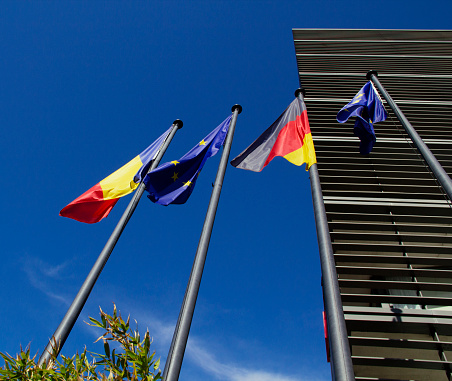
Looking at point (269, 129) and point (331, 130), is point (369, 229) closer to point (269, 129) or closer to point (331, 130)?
point (269, 129)

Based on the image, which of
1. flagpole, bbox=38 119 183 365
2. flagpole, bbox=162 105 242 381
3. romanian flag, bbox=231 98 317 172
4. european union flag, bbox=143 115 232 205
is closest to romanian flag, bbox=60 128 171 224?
flagpole, bbox=38 119 183 365

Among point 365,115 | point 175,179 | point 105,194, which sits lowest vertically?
point 105,194

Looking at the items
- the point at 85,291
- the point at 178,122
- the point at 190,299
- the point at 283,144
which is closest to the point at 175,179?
the point at 283,144

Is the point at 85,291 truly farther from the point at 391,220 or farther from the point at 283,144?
the point at 391,220

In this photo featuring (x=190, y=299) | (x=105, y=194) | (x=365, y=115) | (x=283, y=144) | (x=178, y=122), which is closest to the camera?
(x=190, y=299)

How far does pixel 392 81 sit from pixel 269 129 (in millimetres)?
9529

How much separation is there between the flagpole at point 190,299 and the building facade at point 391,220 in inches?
105

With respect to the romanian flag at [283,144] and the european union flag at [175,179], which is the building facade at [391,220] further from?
Answer: the european union flag at [175,179]

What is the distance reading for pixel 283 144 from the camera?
22.6ft

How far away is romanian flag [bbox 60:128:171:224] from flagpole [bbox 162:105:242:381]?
268cm

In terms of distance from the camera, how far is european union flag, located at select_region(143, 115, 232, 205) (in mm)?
7068

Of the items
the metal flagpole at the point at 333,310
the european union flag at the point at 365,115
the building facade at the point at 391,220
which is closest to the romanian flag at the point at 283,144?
the european union flag at the point at 365,115

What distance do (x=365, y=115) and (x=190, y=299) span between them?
569 cm

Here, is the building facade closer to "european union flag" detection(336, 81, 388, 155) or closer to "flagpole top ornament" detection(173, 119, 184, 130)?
"european union flag" detection(336, 81, 388, 155)
